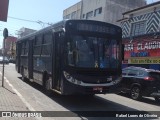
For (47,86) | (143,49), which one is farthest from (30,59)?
(143,49)

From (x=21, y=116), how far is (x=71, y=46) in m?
3.51

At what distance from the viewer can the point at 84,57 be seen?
39.3ft

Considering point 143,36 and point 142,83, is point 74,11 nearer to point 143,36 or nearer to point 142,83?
point 143,36

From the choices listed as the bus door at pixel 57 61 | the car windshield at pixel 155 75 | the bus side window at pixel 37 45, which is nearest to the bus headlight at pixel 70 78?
the bus door at pixel 57 61

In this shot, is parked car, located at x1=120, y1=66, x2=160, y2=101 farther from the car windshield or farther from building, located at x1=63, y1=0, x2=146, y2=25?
building, located at x1=63, y1=0, x2=146, y2=25

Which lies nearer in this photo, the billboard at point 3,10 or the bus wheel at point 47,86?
the billboard at point 3,10

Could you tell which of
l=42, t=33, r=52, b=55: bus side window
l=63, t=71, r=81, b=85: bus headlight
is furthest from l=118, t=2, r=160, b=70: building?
l=63, t=71, r=81, b=85: bus headlight

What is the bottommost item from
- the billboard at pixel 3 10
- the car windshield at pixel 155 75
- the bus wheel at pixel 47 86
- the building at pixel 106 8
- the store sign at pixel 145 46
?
the bus wheel at pixel 47 86

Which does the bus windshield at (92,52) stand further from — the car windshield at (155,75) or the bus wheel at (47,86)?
the car windshield at (155,75)

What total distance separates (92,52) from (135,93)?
5016 millimetres

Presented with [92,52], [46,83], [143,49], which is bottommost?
[46,83]

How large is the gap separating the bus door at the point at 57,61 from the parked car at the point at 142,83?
128 inches

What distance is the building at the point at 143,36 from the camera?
2623 cm

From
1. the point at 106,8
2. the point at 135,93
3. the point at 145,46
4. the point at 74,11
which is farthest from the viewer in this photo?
the point at 74,11
